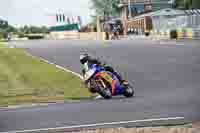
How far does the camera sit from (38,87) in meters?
20.3

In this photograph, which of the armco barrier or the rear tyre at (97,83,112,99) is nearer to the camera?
the rear tyre at (97,83,112,99)

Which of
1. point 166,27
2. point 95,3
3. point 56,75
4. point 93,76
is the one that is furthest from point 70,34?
point 93,76

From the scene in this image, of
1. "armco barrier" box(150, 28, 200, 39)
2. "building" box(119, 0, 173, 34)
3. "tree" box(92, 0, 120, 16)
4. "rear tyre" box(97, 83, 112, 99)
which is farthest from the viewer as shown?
"tree" box(92, 0, 120, 16)

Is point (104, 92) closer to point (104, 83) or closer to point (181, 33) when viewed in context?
point (104, 83)

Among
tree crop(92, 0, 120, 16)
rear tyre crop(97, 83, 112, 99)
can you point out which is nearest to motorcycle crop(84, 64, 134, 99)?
rear tyre crop(97, 83, 112, 99)

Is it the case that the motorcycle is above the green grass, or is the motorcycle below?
above

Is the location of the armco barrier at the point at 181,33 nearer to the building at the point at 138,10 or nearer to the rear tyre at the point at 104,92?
the building at the point at 138,10

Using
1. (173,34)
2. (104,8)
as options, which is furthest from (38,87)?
(104,8)

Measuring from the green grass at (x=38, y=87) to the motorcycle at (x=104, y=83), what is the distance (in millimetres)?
646

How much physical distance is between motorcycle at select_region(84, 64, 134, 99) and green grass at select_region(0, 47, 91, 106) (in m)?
0.65

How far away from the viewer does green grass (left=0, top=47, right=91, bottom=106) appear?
55.4 ft

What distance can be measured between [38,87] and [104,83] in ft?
15.6

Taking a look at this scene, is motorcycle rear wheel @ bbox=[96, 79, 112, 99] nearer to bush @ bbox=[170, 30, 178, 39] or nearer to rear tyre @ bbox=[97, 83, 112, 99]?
rear tyre @ bbox=[97, 83, 112, 99]

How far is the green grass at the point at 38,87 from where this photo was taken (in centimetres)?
1688
